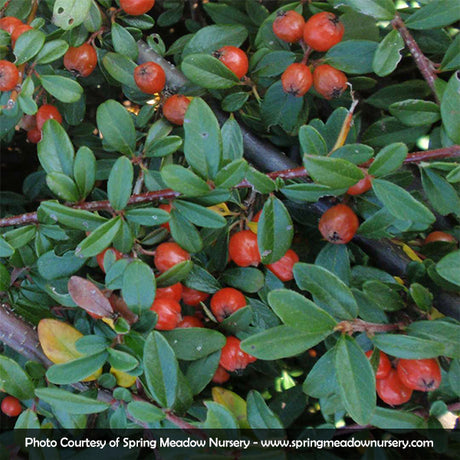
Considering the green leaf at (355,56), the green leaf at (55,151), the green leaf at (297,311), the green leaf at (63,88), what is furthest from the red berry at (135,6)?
the green leaf at (297,311)

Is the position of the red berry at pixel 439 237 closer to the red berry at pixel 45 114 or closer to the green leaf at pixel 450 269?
the green leaf at pixel 450 269

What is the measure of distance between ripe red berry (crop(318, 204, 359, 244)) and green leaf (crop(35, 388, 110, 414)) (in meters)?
0.55

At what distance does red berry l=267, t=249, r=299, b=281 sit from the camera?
1063mm

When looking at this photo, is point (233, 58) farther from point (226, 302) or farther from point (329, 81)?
point (226, 302)

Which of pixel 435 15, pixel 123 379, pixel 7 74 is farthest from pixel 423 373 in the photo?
pixel 7 74

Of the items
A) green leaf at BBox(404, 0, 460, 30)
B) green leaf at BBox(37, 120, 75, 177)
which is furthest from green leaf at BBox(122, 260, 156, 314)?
green leaf at BBox(404, 0, 460, 30)

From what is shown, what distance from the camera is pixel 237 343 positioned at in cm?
106

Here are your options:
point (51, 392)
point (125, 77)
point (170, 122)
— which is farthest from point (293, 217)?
point (51, 392)

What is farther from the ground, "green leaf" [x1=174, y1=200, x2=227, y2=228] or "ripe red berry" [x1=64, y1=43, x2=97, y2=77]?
"ripe red berry" [x1=64, y1=43, x2=97, y2=77]

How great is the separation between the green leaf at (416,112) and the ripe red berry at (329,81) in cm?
14

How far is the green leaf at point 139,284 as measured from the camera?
0.92 meters

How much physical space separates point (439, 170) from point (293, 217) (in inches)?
13.1

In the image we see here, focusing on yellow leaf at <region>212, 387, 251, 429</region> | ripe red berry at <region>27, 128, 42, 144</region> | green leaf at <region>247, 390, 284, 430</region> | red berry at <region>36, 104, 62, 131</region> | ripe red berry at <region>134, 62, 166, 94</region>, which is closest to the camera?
green leaf at <region>247, 390, 284, 430</region>

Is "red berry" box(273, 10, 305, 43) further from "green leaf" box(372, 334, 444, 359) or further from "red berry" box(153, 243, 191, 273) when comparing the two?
"green leaf" box(372, 334, 444, 359)
